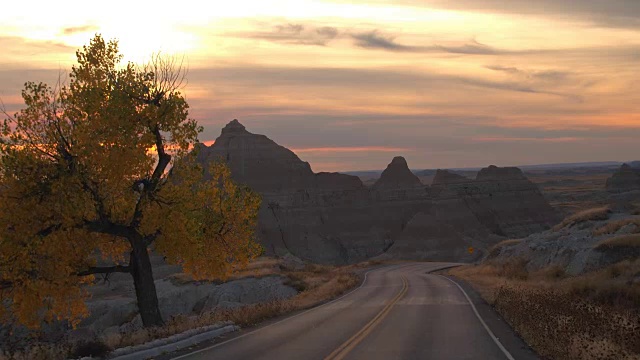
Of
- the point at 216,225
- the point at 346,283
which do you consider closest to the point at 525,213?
the point at 346,283

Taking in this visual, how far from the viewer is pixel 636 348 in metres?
14.4

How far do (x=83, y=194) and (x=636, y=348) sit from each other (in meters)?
16.0

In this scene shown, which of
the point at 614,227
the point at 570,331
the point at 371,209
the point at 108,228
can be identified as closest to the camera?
the point at 570,331

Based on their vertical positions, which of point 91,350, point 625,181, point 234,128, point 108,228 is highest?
point 234,128

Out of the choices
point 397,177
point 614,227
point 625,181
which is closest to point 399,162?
point 397,177

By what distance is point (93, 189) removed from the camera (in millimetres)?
21359

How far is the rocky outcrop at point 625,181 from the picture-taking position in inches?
7505

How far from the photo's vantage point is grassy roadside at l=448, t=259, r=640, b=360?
14750 mm

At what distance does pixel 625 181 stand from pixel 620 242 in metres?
176

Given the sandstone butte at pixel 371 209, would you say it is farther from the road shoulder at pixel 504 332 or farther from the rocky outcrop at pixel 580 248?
the road shoulder at pixel 504 332

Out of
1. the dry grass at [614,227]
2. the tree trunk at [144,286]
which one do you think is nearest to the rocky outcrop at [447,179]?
the dry grass at [614,227]

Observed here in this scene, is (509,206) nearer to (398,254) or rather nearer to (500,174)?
(500,174)

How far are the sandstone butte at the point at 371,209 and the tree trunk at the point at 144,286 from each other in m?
89.8

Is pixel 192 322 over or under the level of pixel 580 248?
→ under
